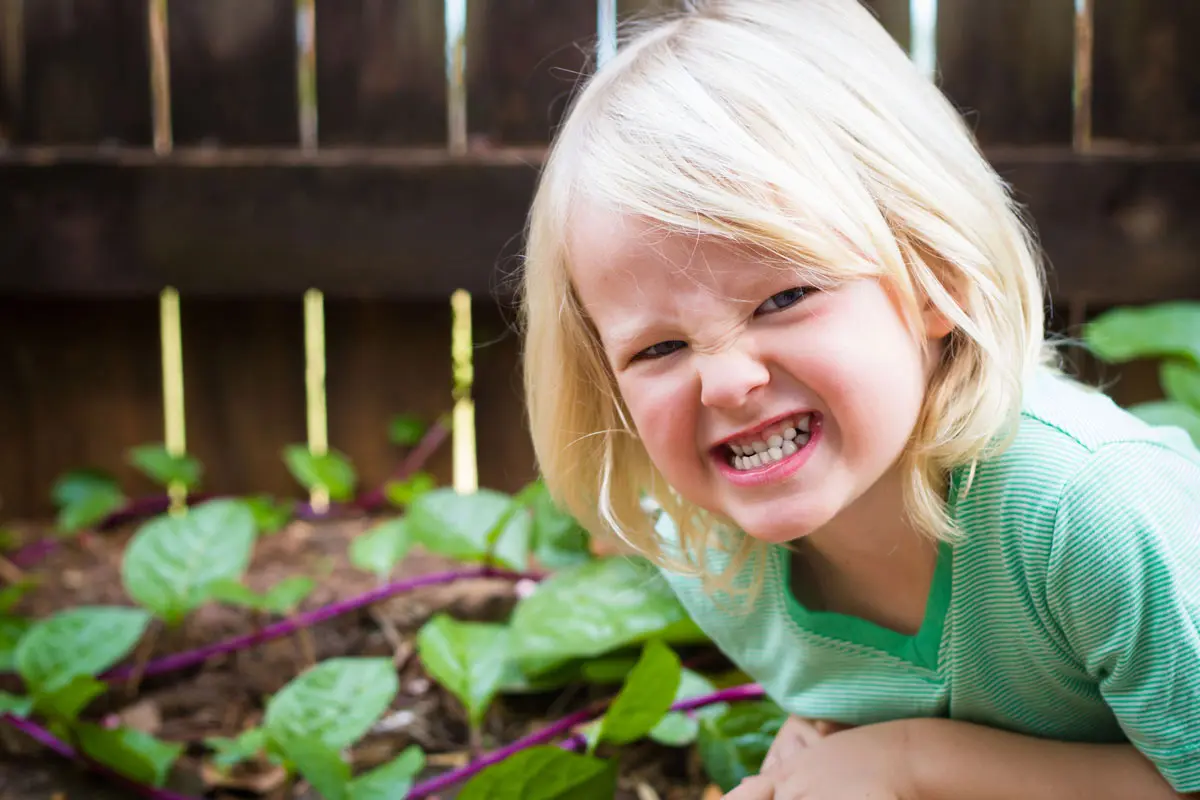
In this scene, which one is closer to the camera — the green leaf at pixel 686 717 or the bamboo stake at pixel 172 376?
the green leaf at pixel 686 717

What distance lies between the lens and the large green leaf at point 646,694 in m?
0.92

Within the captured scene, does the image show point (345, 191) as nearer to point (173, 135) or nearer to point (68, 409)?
point (173, 135)

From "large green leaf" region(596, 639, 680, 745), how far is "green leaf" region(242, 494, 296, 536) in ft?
2.97

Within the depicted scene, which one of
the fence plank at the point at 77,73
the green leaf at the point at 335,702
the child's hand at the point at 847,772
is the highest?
the fence plank at the point at 77,73

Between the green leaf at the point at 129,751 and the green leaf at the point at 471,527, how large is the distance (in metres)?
0.39

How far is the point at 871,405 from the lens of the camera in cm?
71

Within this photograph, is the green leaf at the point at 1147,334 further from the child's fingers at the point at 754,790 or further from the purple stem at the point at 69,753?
the purple stem at the point at 69,753

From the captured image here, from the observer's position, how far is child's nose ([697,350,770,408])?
698 mm

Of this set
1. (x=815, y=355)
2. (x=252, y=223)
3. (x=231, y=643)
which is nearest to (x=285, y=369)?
(x=252, y=223)

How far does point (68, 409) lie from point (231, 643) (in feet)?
2.86

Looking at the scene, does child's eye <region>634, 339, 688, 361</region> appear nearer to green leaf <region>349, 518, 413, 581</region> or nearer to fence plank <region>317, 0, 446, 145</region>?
green leaf <region>349, 518, 413, 581</region>

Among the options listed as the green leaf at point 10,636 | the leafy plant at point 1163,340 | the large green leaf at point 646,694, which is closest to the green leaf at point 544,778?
the large green leaf at point 646,694

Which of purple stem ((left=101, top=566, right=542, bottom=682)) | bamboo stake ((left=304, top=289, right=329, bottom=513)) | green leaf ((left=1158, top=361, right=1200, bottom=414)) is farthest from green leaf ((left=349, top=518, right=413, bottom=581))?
green leaf ((left=1158, top=361, right=1200, bottom=414))

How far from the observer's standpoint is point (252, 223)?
5.76 feet
